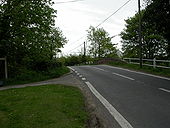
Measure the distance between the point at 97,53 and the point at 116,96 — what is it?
66122mm

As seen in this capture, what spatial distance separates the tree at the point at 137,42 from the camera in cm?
4656

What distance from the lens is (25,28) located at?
67.5 ft

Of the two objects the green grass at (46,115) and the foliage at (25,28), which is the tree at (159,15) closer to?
the foliage at (25,28)

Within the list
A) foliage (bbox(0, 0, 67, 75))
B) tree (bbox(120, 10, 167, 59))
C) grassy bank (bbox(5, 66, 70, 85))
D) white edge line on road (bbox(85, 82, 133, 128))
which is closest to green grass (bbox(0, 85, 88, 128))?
white edge line on road (bbox(85, 82, 133, 128))

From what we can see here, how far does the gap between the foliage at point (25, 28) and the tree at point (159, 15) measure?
8.82m

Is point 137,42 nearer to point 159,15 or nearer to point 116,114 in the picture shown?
point 159,15

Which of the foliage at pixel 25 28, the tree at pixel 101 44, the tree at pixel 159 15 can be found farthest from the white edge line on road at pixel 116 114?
the tree at pixel 101 44

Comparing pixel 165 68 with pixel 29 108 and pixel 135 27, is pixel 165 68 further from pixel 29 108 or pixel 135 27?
pixel 135 27

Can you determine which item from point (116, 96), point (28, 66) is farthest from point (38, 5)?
point (116, 96)

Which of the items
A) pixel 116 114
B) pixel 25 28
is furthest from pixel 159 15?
pixel 116 114

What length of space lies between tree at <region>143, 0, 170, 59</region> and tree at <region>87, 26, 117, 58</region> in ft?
182

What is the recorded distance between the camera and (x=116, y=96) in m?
10.3

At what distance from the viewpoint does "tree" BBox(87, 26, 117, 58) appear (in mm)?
75550

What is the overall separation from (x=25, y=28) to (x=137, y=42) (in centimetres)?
3235
